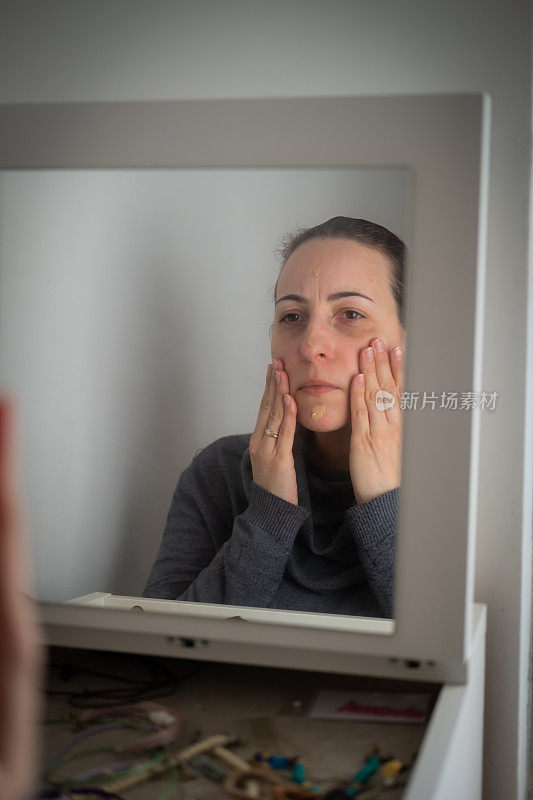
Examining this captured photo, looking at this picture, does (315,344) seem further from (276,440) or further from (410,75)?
(410,75)

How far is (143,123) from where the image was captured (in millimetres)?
714

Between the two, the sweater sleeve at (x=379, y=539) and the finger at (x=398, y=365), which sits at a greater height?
the finger at (x=398, y=365)

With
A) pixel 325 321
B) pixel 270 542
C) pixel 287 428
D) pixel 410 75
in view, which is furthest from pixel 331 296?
pixel 410 75

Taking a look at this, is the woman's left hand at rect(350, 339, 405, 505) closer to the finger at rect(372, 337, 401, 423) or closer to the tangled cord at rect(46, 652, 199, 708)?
the finger at rect(372, 337, 401, 423)

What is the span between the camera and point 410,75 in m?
0.96

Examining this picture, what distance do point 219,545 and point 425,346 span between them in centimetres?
27

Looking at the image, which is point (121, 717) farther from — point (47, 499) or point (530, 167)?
point (530, 167)

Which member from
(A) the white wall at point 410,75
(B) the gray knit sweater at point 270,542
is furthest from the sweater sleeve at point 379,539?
(A) the white wall at point 410,75

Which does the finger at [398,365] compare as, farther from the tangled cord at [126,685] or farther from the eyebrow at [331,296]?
the tangled cord at [126,685]

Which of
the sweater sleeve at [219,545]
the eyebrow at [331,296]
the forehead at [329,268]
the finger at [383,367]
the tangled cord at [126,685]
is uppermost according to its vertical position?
the forehead at [329,268]

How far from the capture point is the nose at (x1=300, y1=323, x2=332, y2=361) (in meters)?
0.73

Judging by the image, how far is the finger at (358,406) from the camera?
0.72 metres

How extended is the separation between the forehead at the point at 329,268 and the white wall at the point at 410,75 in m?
0.24

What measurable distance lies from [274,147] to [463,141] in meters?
0.16
